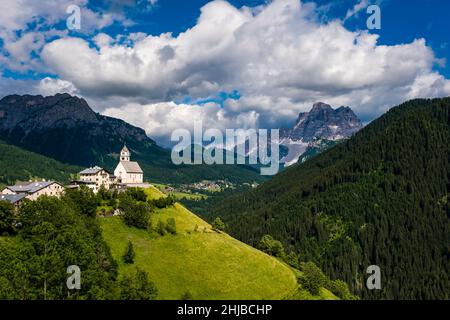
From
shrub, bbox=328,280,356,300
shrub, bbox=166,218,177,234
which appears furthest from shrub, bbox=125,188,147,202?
shrub, bbox=328,280,356,300

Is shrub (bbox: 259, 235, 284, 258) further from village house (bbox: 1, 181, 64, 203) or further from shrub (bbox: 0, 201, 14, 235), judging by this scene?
shrub (bbox: 0, 201, 14, 235)

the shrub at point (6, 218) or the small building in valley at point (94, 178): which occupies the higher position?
the small building in valley at point (94, 178)

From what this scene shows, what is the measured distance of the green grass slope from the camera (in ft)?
372

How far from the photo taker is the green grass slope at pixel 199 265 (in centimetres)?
11331

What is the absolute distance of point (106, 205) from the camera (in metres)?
140

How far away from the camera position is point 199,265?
4823 inches

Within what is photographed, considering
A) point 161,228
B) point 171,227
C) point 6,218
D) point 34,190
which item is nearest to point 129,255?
point 161,228

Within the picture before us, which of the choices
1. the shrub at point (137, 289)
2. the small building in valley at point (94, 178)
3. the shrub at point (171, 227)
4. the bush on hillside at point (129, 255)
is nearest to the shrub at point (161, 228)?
the shrub at point (171, 227)

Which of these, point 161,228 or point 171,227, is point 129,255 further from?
point 171,227

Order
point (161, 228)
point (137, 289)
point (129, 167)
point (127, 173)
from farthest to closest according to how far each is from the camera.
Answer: point (129, 167), point (127, 173), point (161, 228), point (137, 289)

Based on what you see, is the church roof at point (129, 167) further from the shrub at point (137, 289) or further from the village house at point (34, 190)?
the shrub at point (137, 289)

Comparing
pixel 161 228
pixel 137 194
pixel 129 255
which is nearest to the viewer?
pixel 129 255
